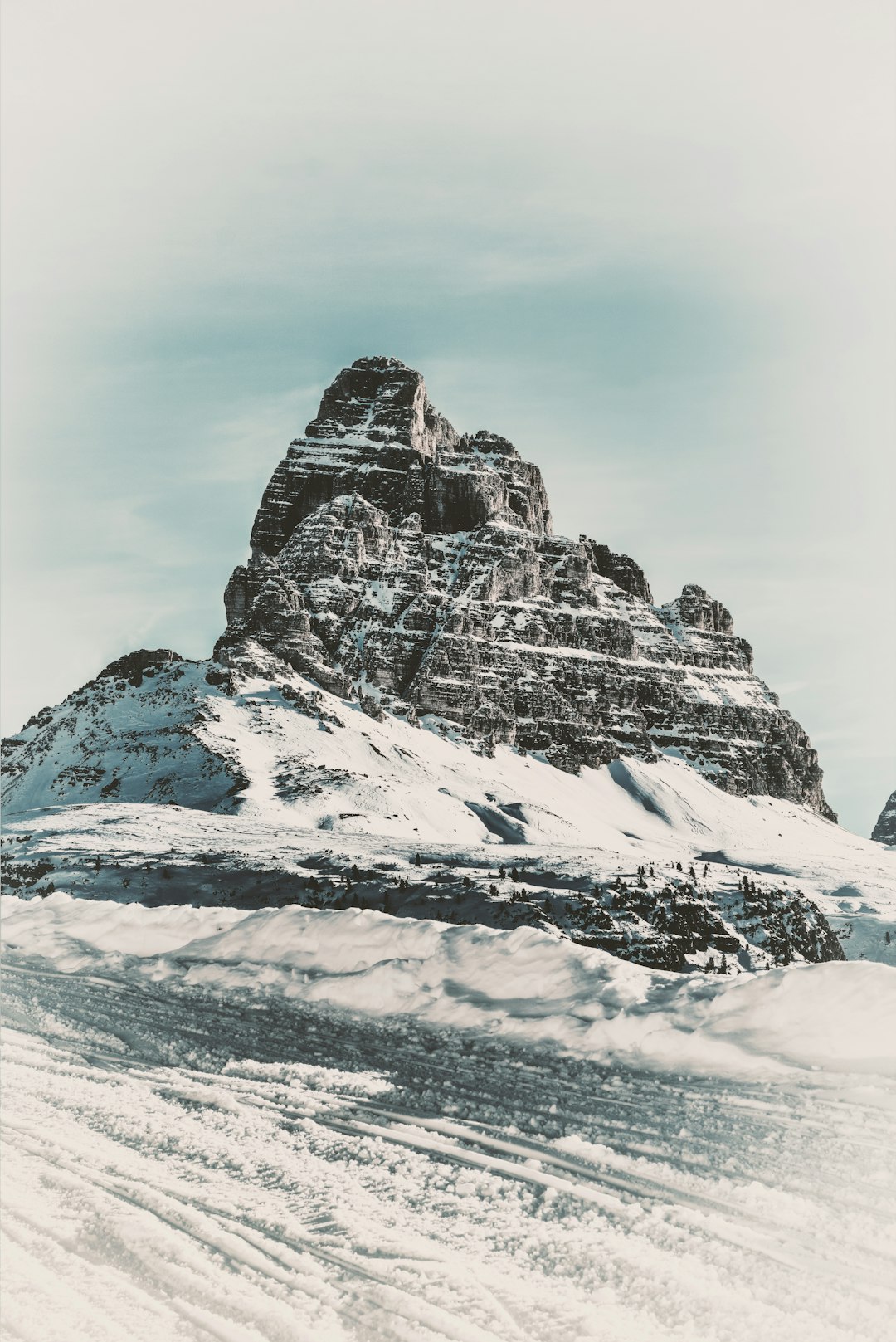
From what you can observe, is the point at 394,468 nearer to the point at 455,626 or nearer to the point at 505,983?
the point at 455,626

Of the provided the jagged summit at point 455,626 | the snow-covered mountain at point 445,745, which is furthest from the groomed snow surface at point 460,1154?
the jagged summit at point 455,626

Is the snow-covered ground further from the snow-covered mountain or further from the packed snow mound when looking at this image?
the packed snow mound

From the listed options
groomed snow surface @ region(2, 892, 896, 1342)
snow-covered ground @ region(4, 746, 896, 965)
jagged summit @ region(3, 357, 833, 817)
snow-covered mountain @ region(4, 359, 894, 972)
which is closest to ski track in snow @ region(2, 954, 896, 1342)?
groomed snow surface @ region(2, 892, 896, 1342)

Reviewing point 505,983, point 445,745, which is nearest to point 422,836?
point 445,745

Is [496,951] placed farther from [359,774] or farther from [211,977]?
[359,774]

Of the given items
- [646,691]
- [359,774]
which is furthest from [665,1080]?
[646,691]

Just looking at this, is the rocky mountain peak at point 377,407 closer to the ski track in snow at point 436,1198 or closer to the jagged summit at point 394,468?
the jagged summit at point 394,468
